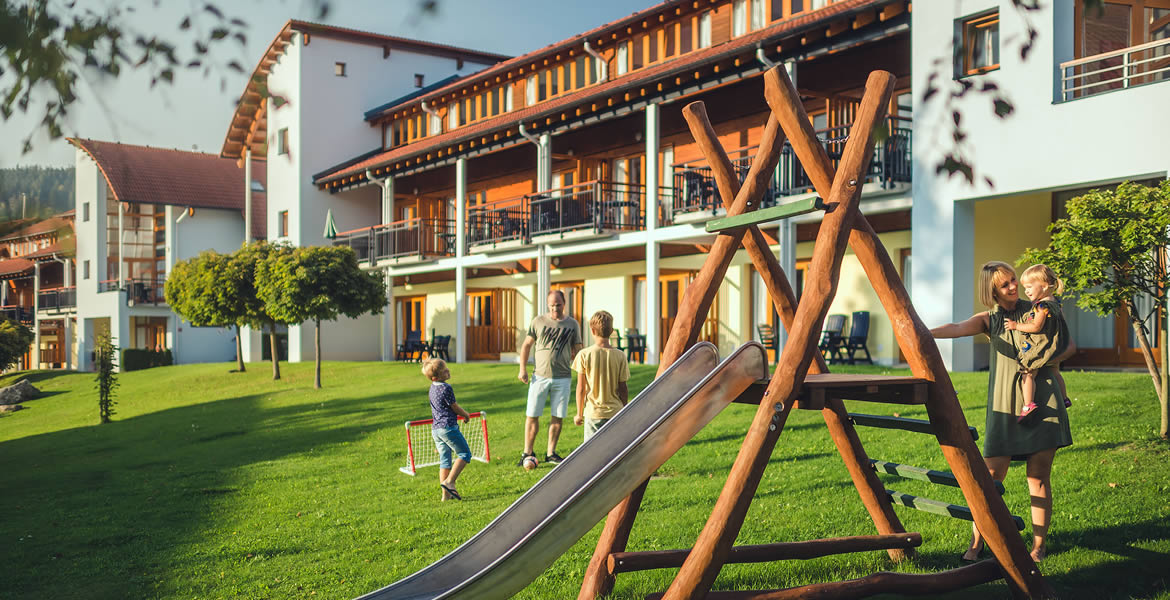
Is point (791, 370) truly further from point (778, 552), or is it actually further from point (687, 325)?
point (778, 552)

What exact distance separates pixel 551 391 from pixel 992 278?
5092 mm

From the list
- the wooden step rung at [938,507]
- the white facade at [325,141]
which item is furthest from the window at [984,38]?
the white facade at [325,141]

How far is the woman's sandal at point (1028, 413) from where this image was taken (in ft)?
16.2

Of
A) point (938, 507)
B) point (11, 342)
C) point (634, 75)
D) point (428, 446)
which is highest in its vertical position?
point (634, 75)

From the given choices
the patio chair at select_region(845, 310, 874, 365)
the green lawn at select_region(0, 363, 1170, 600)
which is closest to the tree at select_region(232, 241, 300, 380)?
the green lawn at select_region(0, 363, 1170, 600)

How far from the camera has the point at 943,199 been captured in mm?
15227

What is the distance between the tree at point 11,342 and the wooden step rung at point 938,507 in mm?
24247

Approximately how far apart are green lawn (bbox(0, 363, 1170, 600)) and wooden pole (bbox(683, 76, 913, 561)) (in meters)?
0.45

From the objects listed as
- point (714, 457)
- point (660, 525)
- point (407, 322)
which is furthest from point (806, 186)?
point (407, 322)

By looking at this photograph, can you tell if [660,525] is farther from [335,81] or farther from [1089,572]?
[335,81]

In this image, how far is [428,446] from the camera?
12.6 m

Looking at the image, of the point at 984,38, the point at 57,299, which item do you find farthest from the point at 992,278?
the point at 57,299

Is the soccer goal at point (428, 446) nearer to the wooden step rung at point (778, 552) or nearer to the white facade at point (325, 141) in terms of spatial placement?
the wooden step rung at point (778, 552)

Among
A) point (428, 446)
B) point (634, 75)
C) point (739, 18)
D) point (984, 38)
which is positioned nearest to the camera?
point (428, 446)
